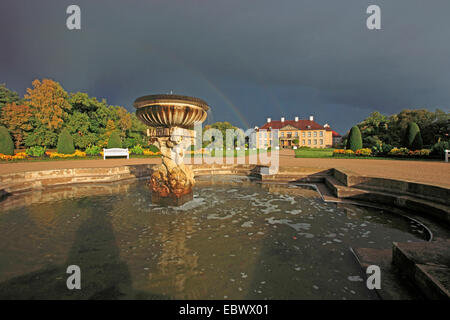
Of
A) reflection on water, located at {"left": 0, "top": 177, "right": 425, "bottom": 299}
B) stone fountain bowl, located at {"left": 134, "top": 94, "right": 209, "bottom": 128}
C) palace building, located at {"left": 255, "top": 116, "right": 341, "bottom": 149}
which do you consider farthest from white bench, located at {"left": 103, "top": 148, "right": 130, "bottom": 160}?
palace building, located at {"left": 255, "top": 116, "right": 341, "bottom": 149}

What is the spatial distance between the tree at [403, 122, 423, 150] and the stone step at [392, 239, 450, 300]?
23.2 meters

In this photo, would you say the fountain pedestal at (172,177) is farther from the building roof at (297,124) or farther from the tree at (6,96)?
the building roof at (297,124)

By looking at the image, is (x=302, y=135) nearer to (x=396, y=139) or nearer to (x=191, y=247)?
(x=396, y=139)

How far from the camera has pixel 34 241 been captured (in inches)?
140

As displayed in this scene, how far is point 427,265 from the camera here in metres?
2.16

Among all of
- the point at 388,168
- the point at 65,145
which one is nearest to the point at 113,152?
the point at 65,145

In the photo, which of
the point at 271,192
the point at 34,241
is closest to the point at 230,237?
the point at 34,241

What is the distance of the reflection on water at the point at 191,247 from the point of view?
A: 2.37 m

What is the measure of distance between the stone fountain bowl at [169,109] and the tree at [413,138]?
75.6ft

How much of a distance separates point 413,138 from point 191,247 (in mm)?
25693
